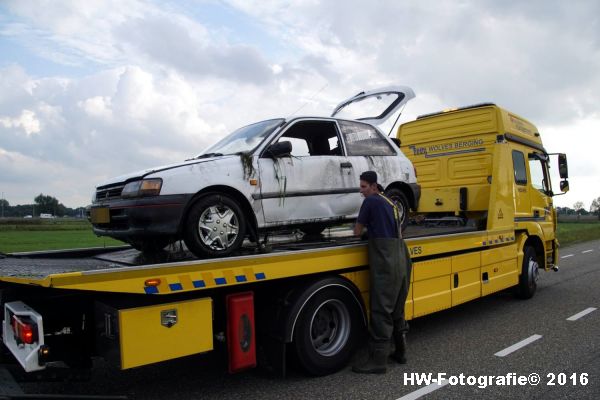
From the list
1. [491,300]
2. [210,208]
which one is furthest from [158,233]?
[491,300]

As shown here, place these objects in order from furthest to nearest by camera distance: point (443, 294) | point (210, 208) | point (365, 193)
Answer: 1. point (443, 294)
2. point (365, 193)
3. point (210, 208)

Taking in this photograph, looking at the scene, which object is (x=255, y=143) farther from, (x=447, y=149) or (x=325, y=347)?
(x=447, y=149)

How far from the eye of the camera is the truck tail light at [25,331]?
3135mm

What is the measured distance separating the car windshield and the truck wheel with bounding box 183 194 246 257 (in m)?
0.73

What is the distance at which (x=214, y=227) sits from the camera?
4.02 metres

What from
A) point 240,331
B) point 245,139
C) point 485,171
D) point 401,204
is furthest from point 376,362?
point 485,171

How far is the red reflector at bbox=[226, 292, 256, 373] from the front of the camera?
3.76 metres

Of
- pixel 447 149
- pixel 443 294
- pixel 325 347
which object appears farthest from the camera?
pixel 447 149

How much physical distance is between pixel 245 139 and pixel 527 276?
5204 millimetres

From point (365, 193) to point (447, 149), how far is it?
3.68 metres

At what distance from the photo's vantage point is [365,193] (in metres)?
4.63

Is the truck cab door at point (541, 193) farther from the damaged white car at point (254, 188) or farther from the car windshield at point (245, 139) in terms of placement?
the car windshield at point (245, 139)

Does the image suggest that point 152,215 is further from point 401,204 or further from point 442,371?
point 401,204

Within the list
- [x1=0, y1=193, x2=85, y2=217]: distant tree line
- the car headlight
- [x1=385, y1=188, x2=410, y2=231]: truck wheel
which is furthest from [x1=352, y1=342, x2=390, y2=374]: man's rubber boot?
[x1=0, y1=193, x2=85, y2=217]: distant tree line
